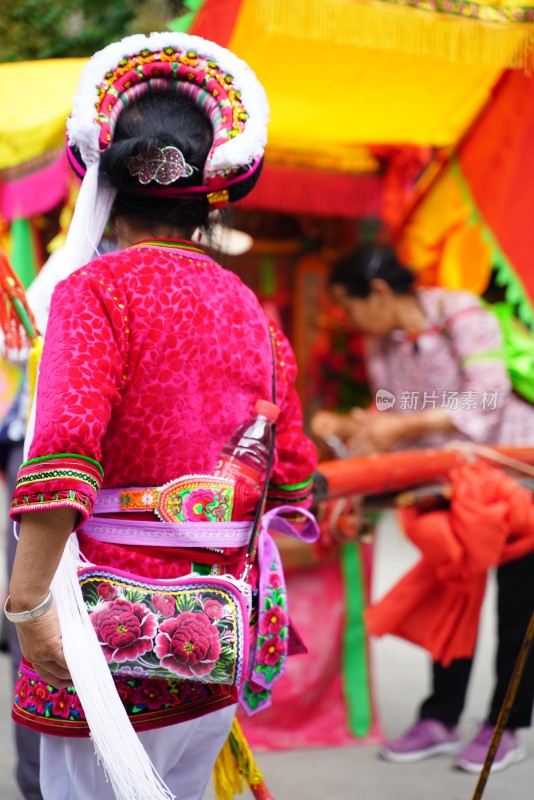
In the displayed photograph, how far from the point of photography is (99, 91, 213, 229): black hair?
144cm

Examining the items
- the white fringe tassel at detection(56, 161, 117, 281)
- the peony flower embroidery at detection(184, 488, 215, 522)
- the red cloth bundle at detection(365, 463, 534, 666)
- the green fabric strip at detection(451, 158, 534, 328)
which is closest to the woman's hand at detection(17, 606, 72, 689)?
the peony flower embroidery at detection(184, 488, 215, 522)

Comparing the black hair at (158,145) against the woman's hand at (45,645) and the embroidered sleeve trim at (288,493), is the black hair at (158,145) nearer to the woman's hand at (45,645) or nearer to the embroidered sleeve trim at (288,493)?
the embroidered sleeve trim at (288,493)

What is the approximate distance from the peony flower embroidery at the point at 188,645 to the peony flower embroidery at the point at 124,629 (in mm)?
19

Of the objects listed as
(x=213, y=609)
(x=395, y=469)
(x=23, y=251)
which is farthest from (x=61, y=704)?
(x=23, y=251)

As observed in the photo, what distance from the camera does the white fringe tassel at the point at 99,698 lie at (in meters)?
1.32

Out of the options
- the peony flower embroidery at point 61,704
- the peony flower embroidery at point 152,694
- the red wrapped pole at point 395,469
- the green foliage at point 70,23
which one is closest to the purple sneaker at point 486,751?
the red wrapped pole at point 395,469

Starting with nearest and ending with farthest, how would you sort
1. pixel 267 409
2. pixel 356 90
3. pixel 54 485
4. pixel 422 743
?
pixel 54 485, pixel 267 409, pixel 422 743, pixel 356 90

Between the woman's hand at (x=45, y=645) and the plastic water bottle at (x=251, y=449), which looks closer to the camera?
the woman's hand at (x=45, y=645)

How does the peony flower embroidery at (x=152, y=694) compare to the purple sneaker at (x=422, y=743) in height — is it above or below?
above

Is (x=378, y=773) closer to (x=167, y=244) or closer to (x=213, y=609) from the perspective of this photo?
(x=213, y=609)

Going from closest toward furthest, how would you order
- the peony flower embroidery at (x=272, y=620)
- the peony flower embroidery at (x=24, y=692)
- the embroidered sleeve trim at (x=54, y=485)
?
1. the embroidered sleeve trim at (x=54, y=485)
2. the peony flower embroidery at (x=24, y=692)
3. the peony flower embroidery at (x=272, y=620)

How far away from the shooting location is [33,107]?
2.97m

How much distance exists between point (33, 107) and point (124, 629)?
2088mm

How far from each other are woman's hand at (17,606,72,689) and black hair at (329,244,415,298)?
6.76 feet
